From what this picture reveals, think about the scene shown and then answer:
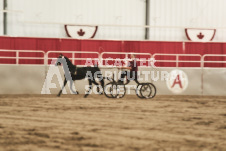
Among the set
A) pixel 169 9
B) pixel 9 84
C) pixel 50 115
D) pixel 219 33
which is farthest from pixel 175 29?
pixel 50 115

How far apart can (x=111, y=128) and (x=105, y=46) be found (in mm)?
13631

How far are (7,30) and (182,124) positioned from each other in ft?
45.6

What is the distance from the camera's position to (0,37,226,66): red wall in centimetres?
2031

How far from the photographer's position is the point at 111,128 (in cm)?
806

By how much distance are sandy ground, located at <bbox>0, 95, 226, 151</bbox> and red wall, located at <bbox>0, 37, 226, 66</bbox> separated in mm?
8952

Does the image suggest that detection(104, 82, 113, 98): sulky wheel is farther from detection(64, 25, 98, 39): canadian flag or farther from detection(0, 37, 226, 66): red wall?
detection(64, 25, 98, 39): canadian flag

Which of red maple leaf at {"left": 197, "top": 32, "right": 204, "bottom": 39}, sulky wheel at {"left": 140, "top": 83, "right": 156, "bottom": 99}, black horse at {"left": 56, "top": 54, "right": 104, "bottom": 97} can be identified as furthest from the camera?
red maple leaf at {"left": 197, "top": 32, "right": 204, "bottom": 39}

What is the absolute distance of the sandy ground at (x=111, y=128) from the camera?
20.9 feet

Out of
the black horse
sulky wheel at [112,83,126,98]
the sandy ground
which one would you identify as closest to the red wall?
the black horse

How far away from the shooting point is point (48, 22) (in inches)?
825

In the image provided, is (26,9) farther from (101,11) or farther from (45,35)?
(101,11)

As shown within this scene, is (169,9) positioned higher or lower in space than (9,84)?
higher

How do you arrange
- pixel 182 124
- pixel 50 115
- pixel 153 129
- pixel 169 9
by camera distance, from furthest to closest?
pixel 169 9, pixel 50 115, pixel 182 124, pixel 153 129

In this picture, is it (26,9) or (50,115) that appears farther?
(26,9)
